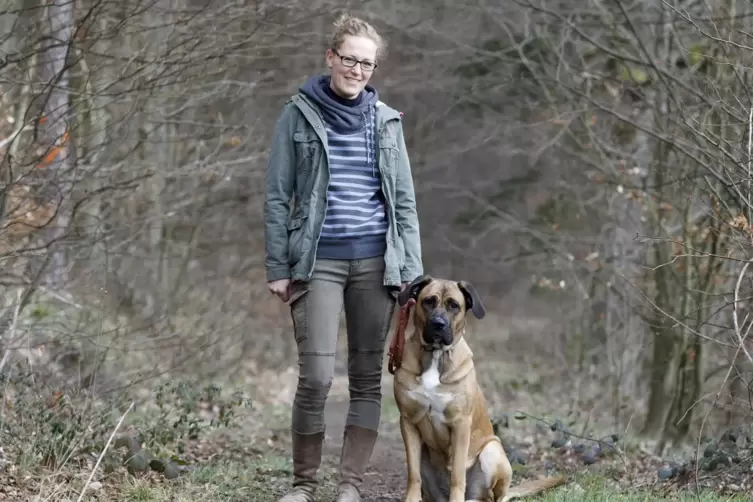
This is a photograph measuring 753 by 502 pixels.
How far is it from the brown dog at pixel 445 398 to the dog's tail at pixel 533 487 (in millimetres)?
157

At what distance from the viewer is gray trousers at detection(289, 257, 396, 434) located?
5.48 meters

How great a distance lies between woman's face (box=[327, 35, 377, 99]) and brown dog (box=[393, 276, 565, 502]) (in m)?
1.12

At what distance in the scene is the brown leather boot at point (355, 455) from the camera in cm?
569

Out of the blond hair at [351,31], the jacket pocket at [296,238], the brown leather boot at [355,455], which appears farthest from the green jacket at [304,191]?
the brown leather boot at [355,455]

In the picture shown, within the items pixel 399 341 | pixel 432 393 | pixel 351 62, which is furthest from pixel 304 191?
pixel 432 393

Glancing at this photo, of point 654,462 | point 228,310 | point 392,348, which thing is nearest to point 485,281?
point 228,310

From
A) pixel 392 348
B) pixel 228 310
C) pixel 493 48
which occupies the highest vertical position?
pixel 493 48

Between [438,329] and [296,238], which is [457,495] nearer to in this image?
[438,329]

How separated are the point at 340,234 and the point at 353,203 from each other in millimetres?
189

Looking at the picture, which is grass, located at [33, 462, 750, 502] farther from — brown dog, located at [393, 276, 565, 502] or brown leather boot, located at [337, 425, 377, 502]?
brown leather boot, located at [337, 425, 377, 502]

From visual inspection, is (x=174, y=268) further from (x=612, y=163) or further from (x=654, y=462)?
(x=654, y=462)

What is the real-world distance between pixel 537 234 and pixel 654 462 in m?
4.36

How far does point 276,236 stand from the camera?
5.54 metres

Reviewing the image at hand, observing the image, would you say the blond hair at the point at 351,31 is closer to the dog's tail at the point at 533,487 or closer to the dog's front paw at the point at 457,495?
the dog's front paw at the point at 457,495
